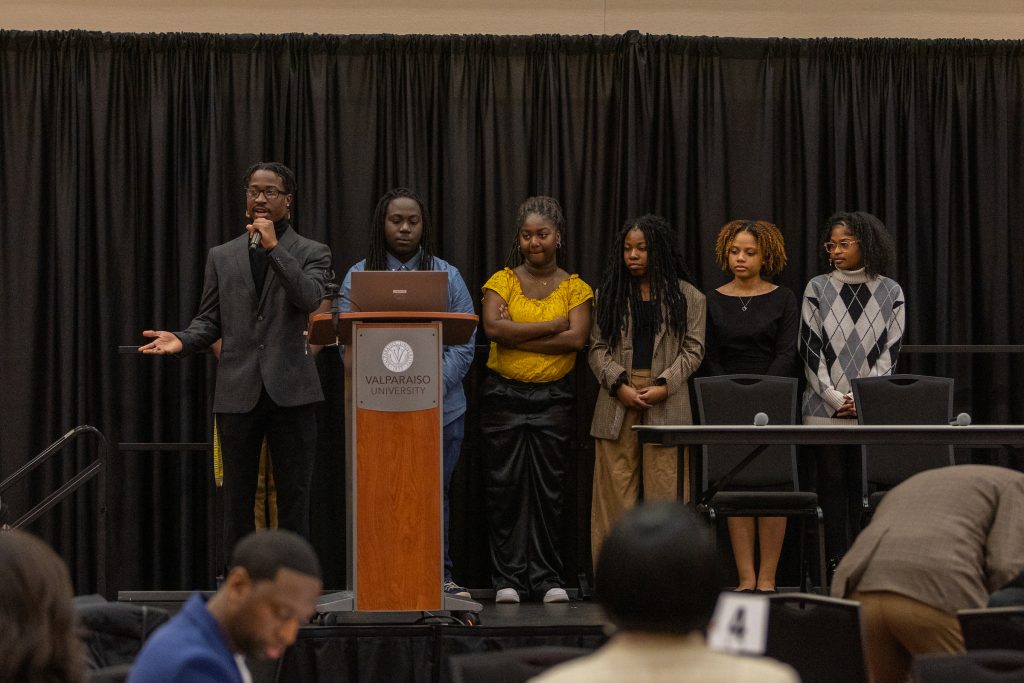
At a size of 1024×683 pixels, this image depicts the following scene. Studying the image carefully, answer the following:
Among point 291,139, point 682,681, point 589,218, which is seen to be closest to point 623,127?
point 589,218

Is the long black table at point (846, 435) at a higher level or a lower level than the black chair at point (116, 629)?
higher

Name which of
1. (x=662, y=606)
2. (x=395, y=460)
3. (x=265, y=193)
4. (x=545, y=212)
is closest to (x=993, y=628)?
(x=662, y=606)

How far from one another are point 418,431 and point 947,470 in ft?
6.63

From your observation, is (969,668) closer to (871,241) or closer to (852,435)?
(852,435)

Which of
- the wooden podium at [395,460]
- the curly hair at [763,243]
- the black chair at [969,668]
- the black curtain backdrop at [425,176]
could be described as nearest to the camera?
the black chair at [969,668]

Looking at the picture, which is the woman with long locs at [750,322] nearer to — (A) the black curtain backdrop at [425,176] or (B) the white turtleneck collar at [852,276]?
(B) the white turtleneck collar at [852,276]

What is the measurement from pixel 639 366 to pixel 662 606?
452 centimetres

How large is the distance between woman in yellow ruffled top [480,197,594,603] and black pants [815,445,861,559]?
1305 millimetres

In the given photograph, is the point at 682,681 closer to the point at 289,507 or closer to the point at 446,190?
the point at 289,507

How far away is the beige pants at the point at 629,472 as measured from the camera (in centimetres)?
609

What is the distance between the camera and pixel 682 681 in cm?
164

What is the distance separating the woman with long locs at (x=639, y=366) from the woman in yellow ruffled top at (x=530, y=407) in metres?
0.16

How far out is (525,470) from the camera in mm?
6250

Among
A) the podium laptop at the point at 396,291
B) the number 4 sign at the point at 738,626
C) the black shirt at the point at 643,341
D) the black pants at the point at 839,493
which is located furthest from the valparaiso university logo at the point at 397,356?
the number 4 sign at the point at 738,626
